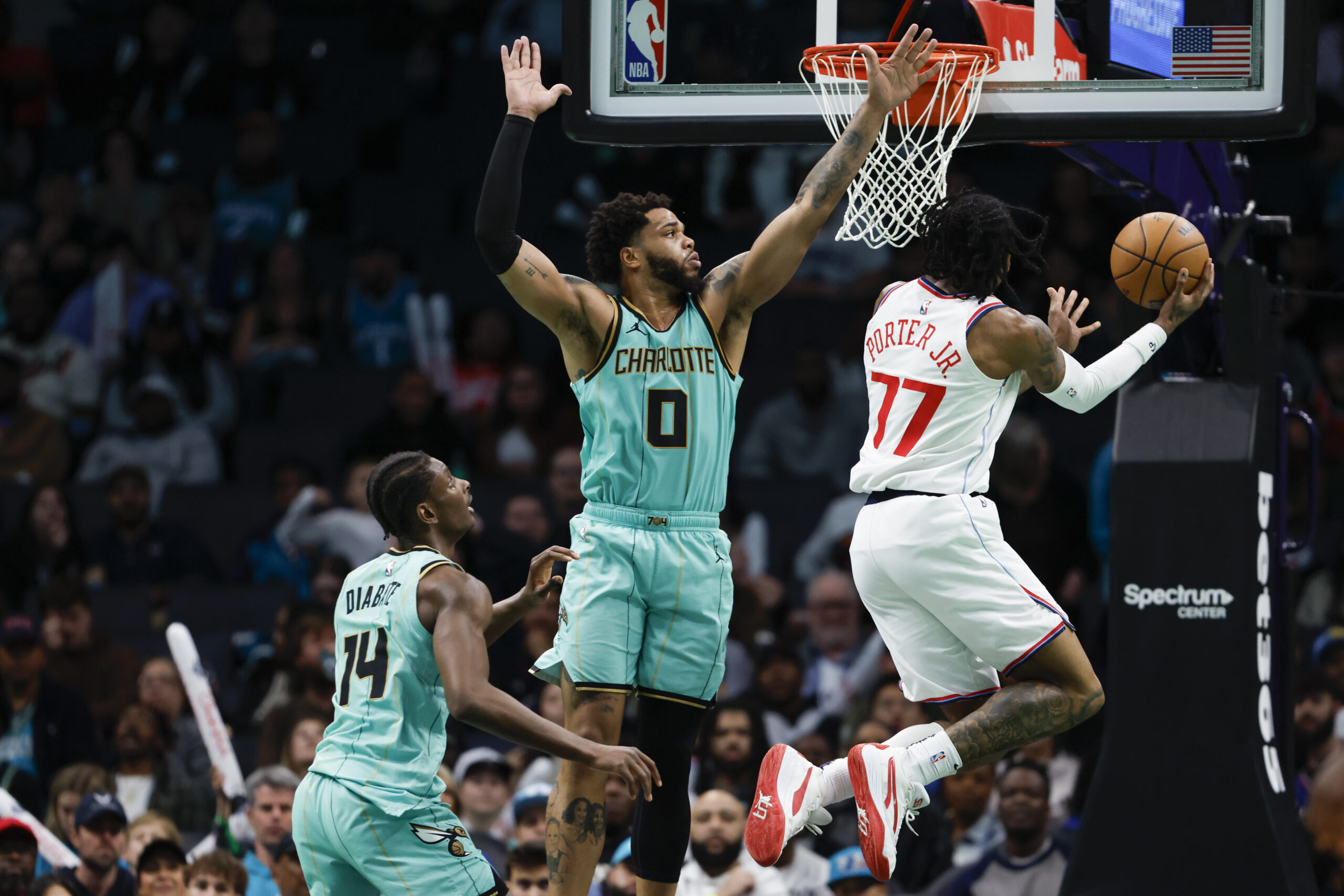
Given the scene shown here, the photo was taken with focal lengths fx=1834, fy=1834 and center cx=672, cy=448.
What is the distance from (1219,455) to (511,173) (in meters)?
3.27

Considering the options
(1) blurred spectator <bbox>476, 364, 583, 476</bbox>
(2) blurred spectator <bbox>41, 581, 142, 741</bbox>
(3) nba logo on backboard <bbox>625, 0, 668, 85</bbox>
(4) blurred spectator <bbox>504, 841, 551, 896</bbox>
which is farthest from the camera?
(1) blurred spectator <bbox>476, 364, 583, 476</bbox>

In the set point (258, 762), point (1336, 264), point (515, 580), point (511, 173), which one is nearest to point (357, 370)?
point (515, 580)

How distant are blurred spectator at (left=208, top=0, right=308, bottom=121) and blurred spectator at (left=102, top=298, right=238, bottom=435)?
8.77 feet

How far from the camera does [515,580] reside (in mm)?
10953

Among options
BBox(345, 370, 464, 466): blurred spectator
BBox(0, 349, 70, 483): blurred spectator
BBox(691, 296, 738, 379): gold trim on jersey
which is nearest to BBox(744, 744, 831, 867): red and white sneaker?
BBox(691, 296, 738, 379): gold trim on jersey

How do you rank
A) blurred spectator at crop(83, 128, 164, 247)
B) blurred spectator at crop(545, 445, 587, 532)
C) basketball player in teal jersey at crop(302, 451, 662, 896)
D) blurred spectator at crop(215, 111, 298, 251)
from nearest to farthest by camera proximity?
1. basketball player in teal jersey at crop(302, 451, 662, 896)
2. blurred spectator at crop(545, 445, 587, 532)
3. blurred spectator at crop(215, 111, 298, 251)
4. blurred spectator at crop(83, 128, 164, 247)

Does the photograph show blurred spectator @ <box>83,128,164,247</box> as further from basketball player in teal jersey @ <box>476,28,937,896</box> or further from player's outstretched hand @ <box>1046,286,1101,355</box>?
player's outstretched hand @ <box>1046,286,1101,355</box>

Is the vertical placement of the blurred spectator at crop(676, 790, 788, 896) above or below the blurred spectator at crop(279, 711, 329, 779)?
below

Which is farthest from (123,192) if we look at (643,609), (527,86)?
(643,609)

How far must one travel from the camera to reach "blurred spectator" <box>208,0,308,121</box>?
51.6 feet

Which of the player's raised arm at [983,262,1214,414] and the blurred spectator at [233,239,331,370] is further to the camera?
the blurred spectator at [233,239,331,370]

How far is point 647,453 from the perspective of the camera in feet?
19.5

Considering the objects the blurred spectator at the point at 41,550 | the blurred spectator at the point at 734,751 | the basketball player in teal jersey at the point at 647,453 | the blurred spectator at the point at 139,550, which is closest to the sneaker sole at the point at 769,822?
the basketball player in teal jersey at the point at 647,453

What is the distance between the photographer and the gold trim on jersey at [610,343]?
237 inches
